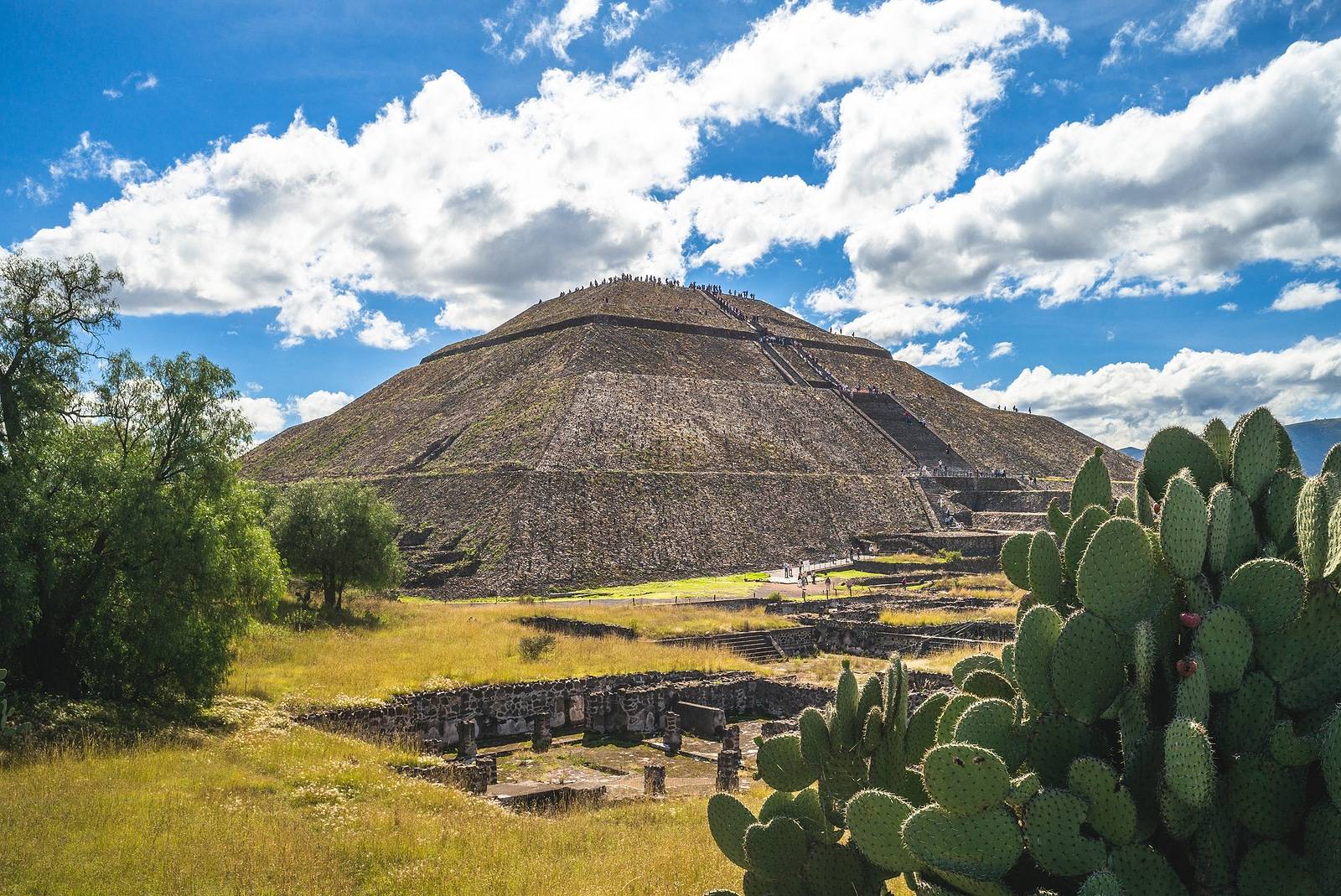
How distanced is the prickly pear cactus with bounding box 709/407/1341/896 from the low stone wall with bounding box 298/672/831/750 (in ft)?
57.4

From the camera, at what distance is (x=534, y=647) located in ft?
93.8

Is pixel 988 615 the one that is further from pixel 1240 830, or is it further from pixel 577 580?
pixel 1240 830

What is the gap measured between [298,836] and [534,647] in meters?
17.9

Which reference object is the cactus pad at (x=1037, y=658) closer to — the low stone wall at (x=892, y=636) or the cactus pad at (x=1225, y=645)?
the cactus pad at (x=1225, y=645)

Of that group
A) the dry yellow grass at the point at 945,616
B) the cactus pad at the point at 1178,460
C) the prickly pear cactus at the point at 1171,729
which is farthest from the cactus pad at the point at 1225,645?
the dry yellow grass at the point at 945,616

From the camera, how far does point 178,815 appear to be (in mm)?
11180

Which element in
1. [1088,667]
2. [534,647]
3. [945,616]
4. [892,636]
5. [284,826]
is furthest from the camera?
[945,616]

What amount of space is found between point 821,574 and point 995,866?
5275 centimetres

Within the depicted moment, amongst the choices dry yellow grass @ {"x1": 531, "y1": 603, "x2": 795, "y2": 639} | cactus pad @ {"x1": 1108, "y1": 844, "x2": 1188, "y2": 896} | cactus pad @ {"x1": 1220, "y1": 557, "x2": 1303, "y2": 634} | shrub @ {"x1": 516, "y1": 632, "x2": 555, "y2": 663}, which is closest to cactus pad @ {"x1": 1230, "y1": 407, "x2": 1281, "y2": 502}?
cactus pad @ {"x1": 1220, "y1": 557, "x2": 1303, "y2": 634}

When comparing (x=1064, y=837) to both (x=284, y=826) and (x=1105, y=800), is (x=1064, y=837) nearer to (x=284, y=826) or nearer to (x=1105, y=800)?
(x=1105, y=800)

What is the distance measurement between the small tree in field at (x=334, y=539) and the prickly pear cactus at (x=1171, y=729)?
3543 cm

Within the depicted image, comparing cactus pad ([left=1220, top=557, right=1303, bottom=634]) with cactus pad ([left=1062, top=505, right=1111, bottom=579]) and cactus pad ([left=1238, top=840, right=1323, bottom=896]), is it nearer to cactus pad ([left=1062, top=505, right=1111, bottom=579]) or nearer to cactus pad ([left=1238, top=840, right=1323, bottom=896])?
cactus pad ([left=1062, top=505, right=1111, bottom=579])

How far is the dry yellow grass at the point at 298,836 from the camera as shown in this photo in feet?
31.0

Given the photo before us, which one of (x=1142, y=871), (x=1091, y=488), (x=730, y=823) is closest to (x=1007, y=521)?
(x=1091, y=488)
